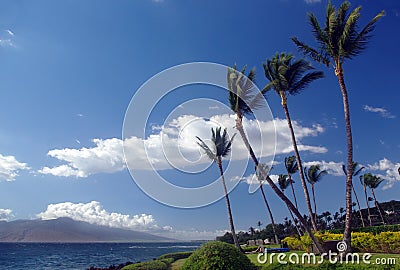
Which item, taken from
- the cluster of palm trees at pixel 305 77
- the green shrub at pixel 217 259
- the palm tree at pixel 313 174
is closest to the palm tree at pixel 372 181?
the palm tree at pixel 313 174

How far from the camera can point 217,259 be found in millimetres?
12945

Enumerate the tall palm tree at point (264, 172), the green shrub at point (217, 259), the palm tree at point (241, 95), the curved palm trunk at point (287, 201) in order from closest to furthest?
the green shrub at point (217, 259) → the curved palm trunk at point (287, 201) → the tall palm tree at point (264, 172) → the palm tree at point (241, 95)

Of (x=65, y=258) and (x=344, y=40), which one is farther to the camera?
(x=65, y=258)

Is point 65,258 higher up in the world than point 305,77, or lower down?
lower down

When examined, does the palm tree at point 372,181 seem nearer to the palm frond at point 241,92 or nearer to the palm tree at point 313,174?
the palm tree at point 313,174

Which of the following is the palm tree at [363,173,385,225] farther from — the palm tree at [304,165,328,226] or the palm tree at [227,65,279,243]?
the palm tree at [227,65,279,243]

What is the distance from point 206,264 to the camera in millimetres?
12859

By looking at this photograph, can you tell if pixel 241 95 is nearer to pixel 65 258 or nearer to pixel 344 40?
pixel 344 40

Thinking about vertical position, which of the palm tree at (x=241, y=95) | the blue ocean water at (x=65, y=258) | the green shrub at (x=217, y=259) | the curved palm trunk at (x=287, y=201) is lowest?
the blue ocean water at (x=65, y=258)

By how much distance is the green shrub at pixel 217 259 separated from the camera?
1284cm

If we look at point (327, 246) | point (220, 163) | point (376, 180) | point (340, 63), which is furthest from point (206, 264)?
point (376, 180)

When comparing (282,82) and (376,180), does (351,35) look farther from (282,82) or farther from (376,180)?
(376,180)

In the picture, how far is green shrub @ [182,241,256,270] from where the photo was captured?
1284 cm

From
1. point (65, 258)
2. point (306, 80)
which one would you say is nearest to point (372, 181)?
point (306, 80)
